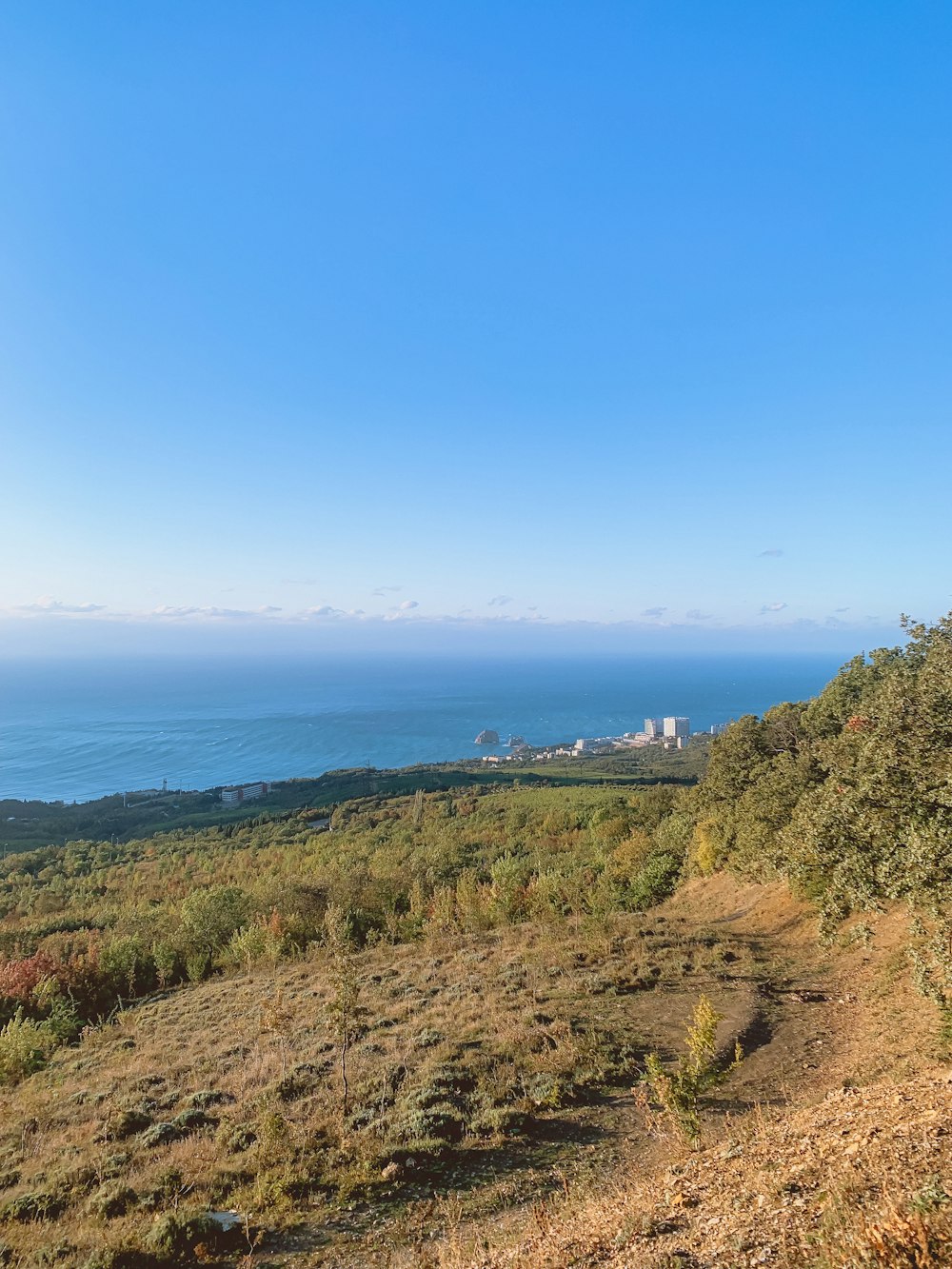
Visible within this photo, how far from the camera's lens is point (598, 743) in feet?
536

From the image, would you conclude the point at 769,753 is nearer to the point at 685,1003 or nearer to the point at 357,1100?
the point at 685,1003

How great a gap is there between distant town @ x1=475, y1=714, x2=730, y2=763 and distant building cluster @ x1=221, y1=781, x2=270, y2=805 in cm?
5094

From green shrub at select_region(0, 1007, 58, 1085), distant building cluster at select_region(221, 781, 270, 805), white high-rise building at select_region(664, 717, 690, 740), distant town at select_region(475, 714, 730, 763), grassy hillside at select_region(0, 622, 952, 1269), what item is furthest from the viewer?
white high-rise building at select_region(664, 717, 690, 740)

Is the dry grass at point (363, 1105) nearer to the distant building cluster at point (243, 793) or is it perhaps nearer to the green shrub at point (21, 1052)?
the green shrub at point (21, 1052)

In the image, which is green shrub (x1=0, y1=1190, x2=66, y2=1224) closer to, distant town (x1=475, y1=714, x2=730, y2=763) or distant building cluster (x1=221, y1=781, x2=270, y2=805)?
distant building cluster (x1=221, y1=781, x2=270, y2=805)

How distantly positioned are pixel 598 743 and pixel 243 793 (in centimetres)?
9926

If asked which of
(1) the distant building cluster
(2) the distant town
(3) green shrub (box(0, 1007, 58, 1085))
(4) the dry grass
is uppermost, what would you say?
(4) the dry grass

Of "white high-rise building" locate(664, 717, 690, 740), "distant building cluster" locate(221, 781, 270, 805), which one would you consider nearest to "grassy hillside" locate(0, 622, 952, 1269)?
"distant building cluster" locate(221, 781, 270, 805)

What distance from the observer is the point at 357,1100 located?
11578 mm

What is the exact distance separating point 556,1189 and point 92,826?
338 feet

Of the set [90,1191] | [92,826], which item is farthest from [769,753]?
[92,826]

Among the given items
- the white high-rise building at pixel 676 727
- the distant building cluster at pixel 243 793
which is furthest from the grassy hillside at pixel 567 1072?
the white high-rise building at pixel 676 727

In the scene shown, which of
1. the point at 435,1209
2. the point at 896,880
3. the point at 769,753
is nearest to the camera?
the point at 435,1209

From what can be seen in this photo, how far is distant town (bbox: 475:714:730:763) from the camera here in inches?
5755
